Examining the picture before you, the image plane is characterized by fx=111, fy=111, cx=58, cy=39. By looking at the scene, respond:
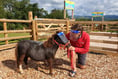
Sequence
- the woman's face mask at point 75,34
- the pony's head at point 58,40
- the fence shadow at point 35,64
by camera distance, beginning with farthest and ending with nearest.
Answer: the fence shadow at point 35,64, the woman's face mask at point 75,34, the pony's head at point 58,40

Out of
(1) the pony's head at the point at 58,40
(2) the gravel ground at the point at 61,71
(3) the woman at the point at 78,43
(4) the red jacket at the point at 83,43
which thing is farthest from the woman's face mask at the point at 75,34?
(2) the gravel ground at the point at 61,71

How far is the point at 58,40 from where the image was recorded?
8.89 ft

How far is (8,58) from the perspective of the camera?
14.2 feet

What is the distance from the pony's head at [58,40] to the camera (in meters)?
2.61

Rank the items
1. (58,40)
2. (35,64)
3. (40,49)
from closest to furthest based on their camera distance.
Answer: (58,40) → (40,49) → (35,64)

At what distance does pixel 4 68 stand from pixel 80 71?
7.68ft

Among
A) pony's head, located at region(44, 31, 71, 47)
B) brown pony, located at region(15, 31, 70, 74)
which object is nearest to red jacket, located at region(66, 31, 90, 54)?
pony's head, located at region(44, 31, 71, 47)

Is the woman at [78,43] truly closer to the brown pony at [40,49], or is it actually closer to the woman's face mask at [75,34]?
the woman's face mask at [75,34]

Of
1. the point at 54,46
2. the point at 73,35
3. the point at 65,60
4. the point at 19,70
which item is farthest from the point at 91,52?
the point at 19,70

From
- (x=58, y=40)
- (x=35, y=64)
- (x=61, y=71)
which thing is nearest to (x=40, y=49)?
(x=58, y=40)

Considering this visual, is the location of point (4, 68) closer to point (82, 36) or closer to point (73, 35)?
point (73, 35)

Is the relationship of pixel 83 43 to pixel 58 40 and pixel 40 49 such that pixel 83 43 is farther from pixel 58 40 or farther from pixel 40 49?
pixel 40 49

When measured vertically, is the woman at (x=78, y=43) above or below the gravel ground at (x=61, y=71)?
above

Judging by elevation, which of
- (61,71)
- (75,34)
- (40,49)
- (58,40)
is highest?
A: (75,34)
